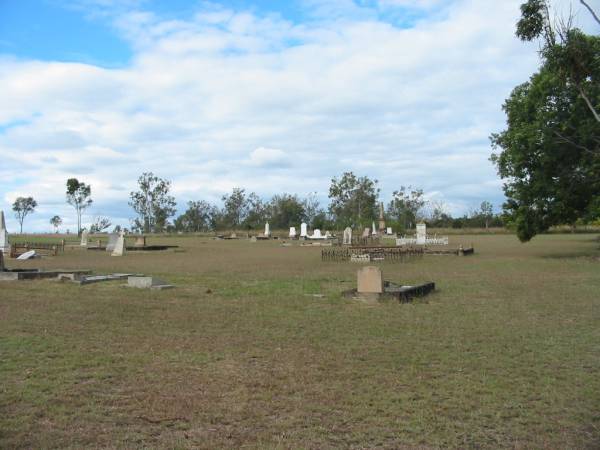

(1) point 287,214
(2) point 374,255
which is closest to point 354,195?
(1) point 287,214

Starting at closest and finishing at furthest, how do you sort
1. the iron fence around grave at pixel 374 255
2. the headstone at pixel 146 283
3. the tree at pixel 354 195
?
the headstone at pixel 146 283 < the iron fence around grave at pixel 374 255 < the tree at pixel 354 195

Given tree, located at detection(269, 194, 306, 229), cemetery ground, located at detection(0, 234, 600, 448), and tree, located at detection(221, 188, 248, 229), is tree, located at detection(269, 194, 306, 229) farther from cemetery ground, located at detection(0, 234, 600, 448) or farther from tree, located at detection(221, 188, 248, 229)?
cemetery ground, located at detection(0, 234, 600, 448)

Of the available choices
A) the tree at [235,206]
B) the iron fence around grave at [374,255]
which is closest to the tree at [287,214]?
the tree at [235,206]

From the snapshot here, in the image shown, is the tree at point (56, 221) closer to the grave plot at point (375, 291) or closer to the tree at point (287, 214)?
the tree at point (287, 214)

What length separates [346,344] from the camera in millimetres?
8312

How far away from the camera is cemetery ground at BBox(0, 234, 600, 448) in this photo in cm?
475

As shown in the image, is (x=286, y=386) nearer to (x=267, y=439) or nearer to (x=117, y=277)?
(x=267, y=439)

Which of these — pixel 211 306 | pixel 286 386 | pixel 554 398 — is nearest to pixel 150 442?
pixel 286 386

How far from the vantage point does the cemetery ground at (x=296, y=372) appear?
475 centimetres

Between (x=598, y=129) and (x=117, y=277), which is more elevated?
(x=598, y=129)

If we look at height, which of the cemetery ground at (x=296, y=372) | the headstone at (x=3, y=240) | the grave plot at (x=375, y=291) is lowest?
the cemetery ground at (x=296, y=372)

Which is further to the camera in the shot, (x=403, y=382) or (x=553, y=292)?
(x=553, y=292)

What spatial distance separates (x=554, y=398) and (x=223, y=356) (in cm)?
404

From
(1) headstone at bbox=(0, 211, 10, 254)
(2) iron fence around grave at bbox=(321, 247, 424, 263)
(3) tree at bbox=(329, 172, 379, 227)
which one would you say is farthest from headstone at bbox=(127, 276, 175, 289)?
(3) tree at bbox=(329, 172, 379, 227)
